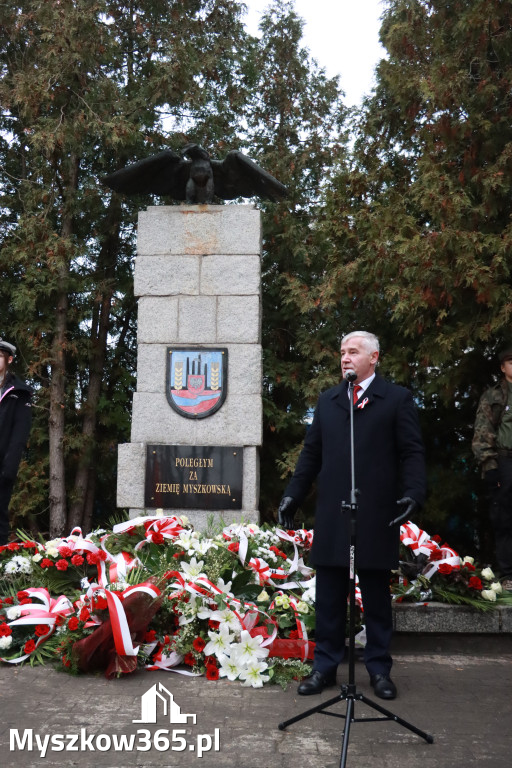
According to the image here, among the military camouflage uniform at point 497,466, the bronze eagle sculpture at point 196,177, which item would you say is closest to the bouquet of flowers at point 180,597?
the military camouflage uniform at point 497,466

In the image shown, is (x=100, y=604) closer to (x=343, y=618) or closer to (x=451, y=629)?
(x=343, y=618)

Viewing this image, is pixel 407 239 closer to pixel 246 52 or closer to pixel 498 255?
pixel 498 255

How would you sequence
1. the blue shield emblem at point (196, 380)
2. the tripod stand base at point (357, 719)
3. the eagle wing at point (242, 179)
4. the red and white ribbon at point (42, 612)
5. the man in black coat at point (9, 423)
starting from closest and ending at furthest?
the tripod stand base at point (357, 719) < the red and white ribbon at point (42, 612) < the man in black coat at point (9, 423) < the blue shield emblem at point (196, 380) < the eagle wing at point (242, 179)

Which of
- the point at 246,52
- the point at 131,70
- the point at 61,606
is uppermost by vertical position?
the point at 246,52

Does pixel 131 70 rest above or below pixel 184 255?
above

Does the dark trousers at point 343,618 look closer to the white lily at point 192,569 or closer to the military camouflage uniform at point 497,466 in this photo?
the white lily at point 192,569

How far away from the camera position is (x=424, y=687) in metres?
3.66

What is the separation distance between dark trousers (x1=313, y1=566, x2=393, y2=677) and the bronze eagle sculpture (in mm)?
3664

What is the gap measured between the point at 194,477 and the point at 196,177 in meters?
2.44

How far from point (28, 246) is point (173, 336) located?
4.24 m

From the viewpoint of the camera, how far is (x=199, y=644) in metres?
3.93

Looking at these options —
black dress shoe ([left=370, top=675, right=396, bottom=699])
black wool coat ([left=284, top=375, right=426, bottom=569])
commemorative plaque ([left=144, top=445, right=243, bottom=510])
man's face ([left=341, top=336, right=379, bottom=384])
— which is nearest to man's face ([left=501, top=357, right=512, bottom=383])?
commemorative plaque ([left=144, top=445, right=243, bottom=510])

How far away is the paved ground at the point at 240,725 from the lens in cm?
270

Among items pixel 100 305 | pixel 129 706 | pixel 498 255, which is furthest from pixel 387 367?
pixel 129 706
